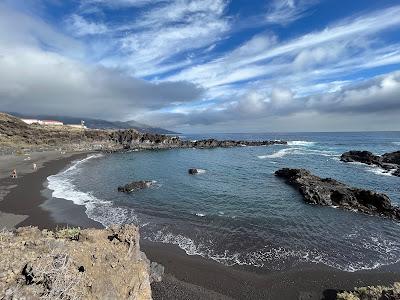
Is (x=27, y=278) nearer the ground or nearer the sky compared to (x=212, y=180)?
nearer the sky

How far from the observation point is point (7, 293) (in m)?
8.66

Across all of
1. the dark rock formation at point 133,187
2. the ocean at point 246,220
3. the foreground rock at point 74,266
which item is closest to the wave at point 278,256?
the ocean at point 246,220

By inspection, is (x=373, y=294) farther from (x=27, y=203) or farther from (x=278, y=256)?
(x=27, y=203)

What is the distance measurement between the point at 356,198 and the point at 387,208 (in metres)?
3.86

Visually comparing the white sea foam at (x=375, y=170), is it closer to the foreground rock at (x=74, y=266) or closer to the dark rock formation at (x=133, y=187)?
the dark rock formation at (x=133, y=187)

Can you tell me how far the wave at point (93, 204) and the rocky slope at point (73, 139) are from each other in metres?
53.0

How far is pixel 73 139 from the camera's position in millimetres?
110500

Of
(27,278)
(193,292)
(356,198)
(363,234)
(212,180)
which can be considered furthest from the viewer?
(212,180)

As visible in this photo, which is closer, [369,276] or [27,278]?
[27,278]

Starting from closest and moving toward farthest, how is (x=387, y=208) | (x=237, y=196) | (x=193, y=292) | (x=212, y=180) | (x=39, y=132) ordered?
(x=193, y=292) < (x=387, y=208) < (x=237, y=196) < (x=212, y=180) < (x=39, y=132)

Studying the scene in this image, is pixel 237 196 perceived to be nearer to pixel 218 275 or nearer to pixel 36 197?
pixel 218 275

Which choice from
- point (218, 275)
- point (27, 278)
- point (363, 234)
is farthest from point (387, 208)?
point (27, 278)

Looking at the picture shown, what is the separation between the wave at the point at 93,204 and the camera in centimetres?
2922

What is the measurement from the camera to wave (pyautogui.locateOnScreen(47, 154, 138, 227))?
1150 inches
